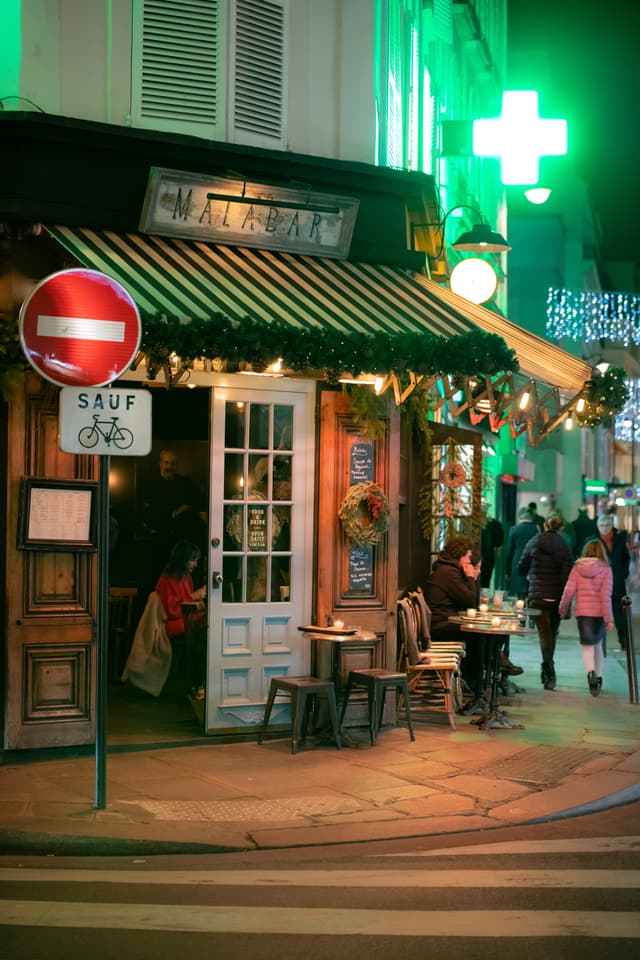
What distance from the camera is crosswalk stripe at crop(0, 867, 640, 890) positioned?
671 cm

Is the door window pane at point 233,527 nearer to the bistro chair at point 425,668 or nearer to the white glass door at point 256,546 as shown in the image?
the white glass door at point 256,546

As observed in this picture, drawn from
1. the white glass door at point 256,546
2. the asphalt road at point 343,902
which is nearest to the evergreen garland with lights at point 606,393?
the white glass door at point 256,546

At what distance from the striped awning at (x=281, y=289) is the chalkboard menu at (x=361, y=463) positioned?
1.17m

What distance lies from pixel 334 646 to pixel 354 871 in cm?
400

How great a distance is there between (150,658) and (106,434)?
15.9 ft

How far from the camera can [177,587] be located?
42.5 feet

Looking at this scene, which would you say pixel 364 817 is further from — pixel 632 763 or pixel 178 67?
pixel 178 67

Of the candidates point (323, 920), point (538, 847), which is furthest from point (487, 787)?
point (323, 920)

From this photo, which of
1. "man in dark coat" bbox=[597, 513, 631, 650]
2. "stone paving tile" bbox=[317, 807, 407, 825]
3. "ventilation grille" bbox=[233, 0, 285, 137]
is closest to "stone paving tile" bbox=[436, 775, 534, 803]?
"stone paving tile" bbox=[317, 807, 407, 825]

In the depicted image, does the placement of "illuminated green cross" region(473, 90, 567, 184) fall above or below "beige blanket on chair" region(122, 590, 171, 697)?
above

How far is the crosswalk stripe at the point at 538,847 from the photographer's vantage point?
7.50 metres

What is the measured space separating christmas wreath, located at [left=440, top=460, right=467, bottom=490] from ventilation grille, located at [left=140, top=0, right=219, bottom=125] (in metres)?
4.75

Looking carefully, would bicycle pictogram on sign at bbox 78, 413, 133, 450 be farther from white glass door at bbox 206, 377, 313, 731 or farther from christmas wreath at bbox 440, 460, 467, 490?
christmas wreath at bbox 440, 460, 467, 490

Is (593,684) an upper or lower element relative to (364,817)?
upper
